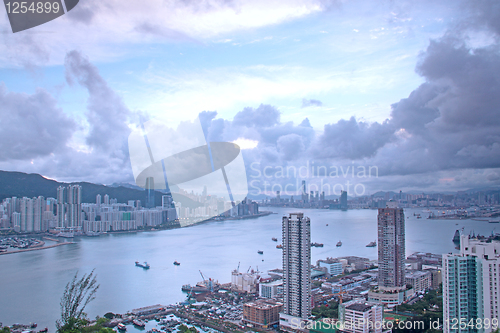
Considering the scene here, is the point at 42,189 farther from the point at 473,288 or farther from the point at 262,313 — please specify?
the point at 473,288

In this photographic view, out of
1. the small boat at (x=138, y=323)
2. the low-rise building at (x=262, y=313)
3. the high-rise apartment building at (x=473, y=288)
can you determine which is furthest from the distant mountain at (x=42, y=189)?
the high-rise apartment building at (x=473, y=288)

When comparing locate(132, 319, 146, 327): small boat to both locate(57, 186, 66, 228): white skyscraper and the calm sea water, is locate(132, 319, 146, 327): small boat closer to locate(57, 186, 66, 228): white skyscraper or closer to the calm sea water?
the calm sea water

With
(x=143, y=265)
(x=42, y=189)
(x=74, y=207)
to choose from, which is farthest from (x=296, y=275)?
(x=42, y=189)

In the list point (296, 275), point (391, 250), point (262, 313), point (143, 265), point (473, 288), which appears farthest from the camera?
point (143, 265)

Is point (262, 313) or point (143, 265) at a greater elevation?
point (262, 313)

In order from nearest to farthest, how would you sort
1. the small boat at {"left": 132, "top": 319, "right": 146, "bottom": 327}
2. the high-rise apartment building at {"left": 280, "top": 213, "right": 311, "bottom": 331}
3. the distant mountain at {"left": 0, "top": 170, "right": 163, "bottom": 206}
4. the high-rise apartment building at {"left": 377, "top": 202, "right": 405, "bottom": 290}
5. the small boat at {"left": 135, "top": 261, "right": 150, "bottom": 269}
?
1. the high-rise apartment building at {"left": 280, "top": 213, "right": 311, "bottom": 331}
2. the small boat at {"left": 132, "top": 319, "right": 146, "bottom": 327}
3. the high-rise apartment building at {"left": 377, "top": 202, "right": 405, "bottom": 290}
4. the small boat at {"left": 135, "top": 261, "right": 150, "bottom": 269}
5. the distant mountain at {"left": 0, "top": 170, "right": 163, "bottom": 206}

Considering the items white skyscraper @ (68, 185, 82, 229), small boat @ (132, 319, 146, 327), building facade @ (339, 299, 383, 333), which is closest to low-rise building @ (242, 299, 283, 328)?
building facade @ (339, 299, 383, 333)

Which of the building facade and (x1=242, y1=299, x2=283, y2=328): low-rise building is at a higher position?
the building facade
